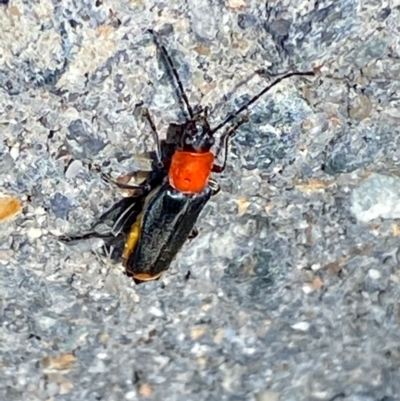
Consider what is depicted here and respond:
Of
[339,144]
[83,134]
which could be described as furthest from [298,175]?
[83,134]

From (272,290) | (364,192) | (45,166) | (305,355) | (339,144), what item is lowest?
(305,355)

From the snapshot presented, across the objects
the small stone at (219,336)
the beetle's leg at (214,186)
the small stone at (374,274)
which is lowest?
the small stone at (219,336)

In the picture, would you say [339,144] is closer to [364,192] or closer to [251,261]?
[364,192]

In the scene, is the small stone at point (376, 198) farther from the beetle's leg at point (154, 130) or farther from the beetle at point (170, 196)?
the beetle's leg at point (154, 130)

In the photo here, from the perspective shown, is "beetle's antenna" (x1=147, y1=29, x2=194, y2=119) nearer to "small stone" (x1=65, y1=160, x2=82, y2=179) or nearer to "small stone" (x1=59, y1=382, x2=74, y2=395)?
"small stone" (x1=65, y1=160, x2=82, y2=179)

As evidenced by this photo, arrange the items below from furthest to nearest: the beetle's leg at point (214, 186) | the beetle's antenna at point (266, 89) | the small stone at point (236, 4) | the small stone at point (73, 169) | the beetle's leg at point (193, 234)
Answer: the beetle's leg at point (193, 234)
the beetle's leg at point (214, 186)
the small stone at point (73, 169)
the beetle's antenna at point (266, 89)
the small stone at point (236, 4)

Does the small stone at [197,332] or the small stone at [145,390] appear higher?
the small stone at [197,332]

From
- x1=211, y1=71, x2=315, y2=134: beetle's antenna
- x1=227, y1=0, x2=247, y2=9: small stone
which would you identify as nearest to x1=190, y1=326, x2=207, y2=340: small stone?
x1=211, y1=71, x2=315, y2=134: beetle's antenna

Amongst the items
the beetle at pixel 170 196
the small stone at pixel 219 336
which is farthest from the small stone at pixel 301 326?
the beetle at pixel 170 196
